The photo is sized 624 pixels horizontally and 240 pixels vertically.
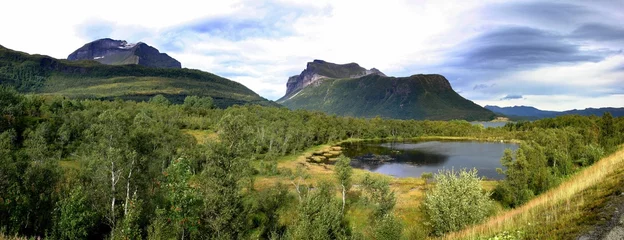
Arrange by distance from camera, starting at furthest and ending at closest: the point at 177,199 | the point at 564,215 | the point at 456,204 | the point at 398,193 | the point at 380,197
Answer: the point at 398,193 → the point at 380,197 → the point at 177,199 → the point at 456,204 → the point at 564,215

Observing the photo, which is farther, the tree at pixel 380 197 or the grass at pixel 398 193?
the tree at pixel 380 197

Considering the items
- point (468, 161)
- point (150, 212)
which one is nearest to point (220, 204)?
point (150, 212)

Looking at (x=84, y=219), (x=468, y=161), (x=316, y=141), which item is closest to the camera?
(x=84, y=219)

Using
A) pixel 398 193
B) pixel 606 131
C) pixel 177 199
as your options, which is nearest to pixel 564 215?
pixel 177 199

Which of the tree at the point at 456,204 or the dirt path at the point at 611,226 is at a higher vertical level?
the dirt path at the point at 611,226

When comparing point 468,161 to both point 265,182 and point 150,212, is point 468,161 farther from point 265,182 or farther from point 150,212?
point 150,212

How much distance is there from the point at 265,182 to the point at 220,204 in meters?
41.1

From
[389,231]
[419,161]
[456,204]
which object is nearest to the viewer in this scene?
[389,231]

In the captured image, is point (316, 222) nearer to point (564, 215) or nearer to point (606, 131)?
point (564, 215)

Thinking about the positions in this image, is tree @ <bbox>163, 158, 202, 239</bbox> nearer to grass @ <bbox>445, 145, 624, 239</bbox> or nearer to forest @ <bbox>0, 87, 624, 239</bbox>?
forest @ <bbox>0, 87, 624, 239</bbox>

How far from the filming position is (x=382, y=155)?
12900 cm

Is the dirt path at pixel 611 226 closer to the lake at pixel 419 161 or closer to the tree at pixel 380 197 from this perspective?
the tree at pixel 380 197

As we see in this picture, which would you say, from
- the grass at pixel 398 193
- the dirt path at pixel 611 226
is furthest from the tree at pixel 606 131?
the dirt path at pixel 611 226

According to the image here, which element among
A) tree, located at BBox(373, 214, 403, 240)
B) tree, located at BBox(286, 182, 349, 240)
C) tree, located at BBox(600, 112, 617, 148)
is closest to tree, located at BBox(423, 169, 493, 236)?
tree, located at BBox(373, 214, 403, 240)
